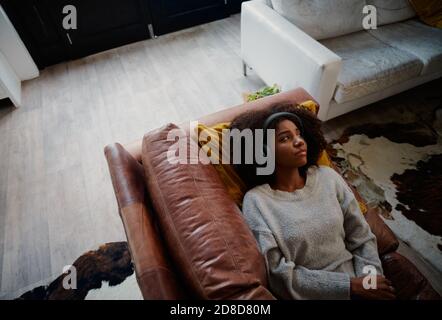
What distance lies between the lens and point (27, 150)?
2064 mm

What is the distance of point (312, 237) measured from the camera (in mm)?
889

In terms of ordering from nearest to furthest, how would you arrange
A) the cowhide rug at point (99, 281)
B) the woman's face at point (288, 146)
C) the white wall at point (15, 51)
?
1. the woman's face at point (288, 146)
2. the cowhide rug at point (99, 281)
3. the white wall at point (15, 51)

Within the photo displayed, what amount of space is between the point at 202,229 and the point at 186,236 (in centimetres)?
5

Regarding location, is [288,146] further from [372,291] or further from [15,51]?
[15,51]

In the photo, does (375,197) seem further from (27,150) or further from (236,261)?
(27,150)

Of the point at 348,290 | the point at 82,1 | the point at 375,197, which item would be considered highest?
the point at 82,1

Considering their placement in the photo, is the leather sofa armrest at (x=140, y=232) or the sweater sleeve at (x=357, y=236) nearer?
the leather sofa armrest at (x=140, y=232)

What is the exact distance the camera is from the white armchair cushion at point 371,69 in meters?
1.68

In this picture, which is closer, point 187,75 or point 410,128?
point 410,128

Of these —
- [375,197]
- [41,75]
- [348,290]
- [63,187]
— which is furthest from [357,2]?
[41,75]

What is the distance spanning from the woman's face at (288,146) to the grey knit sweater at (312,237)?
115mm

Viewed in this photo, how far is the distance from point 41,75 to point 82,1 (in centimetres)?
87

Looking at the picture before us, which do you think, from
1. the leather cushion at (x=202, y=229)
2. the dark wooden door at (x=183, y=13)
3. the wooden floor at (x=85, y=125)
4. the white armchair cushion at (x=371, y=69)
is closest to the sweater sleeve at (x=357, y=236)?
the leather cushion at (x=202, y=229)

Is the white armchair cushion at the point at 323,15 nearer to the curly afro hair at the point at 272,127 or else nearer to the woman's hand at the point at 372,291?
the curly afro hair at the point at 272,127
